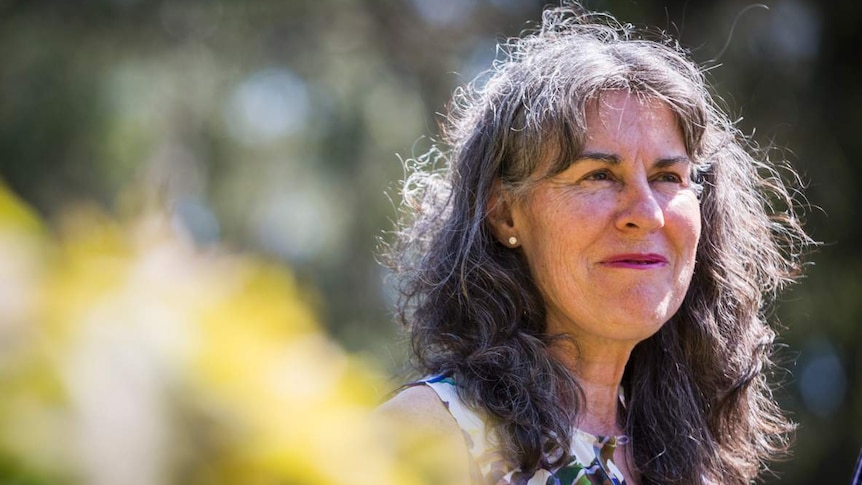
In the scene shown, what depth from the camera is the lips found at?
233cm

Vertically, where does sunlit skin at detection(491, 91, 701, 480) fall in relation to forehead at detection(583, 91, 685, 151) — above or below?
below

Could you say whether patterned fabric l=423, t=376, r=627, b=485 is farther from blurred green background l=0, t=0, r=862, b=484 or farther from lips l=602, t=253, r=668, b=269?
blurred green background l=0, t=0, r=862, b=484

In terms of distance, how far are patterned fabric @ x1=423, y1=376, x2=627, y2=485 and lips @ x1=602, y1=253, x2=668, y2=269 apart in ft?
1.28

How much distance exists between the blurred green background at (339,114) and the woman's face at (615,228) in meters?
2.04

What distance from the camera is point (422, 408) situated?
2.10 m

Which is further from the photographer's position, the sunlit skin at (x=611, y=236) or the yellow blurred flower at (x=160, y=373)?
the sunlit skin at (x=611, y=236)

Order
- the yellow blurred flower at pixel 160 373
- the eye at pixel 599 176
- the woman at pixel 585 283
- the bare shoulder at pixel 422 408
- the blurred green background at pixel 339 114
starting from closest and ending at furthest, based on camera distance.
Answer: the yellow blurred flower at pixel 160 373, the bare shoulder at pixel 422 408, the woman at pixel 585 283, the eye at pixel 599 176, the blurred green background at pixel 339 114

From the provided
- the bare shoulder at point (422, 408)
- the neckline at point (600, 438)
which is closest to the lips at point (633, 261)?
the neckline at point (600, 438)

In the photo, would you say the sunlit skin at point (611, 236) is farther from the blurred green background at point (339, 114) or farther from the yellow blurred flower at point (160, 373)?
the blurred green background at point (339, 114)

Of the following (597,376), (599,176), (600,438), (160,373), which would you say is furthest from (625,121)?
(160,373)

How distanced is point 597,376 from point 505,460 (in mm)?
426

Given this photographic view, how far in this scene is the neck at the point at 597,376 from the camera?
2414 millimetres

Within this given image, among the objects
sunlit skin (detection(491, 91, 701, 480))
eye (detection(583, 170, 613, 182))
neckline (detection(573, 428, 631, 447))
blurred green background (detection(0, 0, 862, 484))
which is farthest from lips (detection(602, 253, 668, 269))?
blurred green background (detection(0, 0, 862, 484))

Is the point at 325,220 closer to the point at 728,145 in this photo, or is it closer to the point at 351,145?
the point at 351,145
